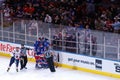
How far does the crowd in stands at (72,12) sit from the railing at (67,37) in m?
1.41

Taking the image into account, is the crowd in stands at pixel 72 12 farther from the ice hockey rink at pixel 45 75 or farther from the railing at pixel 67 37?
the ice hockey rink at pixel 45 75

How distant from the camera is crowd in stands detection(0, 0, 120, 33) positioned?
66.5 ft

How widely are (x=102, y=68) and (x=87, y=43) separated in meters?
1.03

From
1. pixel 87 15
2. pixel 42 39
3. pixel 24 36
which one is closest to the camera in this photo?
pixel 42 39

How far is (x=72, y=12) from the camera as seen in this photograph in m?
22.1

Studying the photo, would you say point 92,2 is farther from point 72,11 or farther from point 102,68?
point 102,68

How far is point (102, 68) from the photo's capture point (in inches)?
692

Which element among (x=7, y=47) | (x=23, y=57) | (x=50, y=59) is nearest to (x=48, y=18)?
(x=7, y=47)

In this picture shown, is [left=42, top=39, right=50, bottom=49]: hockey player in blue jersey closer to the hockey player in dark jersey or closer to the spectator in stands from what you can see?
the hockey player in dark jersey

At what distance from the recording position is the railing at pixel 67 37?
17.3 meters

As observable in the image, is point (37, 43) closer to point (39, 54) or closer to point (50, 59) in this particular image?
point (39, 54)

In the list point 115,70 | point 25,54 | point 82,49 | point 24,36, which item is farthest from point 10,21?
point 115,70

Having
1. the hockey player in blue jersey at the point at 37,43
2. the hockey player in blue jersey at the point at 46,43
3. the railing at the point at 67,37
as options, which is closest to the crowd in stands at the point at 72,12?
the railing at the point at 67,37

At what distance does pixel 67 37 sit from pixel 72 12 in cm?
379
